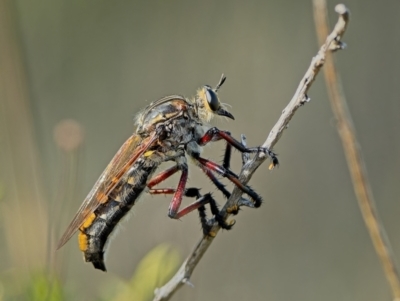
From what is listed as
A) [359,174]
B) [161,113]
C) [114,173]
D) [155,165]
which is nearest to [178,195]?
[155,165]

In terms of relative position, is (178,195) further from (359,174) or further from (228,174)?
(359,174)

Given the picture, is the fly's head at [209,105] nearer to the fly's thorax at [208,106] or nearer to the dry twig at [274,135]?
the fly's thorax at [208,106]

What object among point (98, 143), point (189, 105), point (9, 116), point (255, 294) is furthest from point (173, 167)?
point (98, 143)

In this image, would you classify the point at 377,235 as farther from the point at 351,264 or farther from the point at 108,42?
the point at 108,42

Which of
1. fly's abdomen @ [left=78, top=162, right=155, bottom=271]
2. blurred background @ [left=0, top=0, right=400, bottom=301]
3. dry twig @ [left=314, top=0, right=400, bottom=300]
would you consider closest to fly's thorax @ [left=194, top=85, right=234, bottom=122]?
fly's abdomen @ [left=78, top=162, right=155, bottom=271]

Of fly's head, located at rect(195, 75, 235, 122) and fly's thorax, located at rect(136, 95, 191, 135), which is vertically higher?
fly's head, located at rect(195, 75, 235, 122)

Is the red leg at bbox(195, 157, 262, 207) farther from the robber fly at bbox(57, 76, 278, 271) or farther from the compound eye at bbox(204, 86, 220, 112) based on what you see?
the compound eye at bbox(204, 86, 220, 112)

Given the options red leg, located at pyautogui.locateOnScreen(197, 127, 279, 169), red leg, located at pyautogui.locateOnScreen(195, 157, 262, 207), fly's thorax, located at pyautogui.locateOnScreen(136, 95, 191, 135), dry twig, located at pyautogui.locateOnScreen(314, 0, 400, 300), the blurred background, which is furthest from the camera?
the blurred background
